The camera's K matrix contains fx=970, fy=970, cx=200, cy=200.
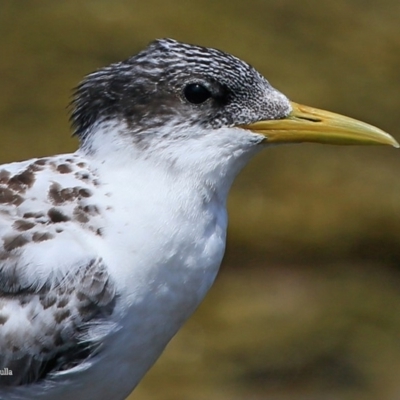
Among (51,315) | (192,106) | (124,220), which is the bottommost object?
(51,315)

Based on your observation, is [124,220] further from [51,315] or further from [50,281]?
[51,315]

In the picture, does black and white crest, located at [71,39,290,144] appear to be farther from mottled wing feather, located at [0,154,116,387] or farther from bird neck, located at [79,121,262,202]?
mottled wing feather, located at [0,154,116,387]

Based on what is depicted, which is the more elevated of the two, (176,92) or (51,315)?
(176,92)

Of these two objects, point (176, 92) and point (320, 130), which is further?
point (320, 130)

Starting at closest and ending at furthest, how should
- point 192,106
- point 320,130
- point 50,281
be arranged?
point 50,281 < point 192,106 < point 320,130

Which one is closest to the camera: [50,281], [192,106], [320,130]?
[50,281]

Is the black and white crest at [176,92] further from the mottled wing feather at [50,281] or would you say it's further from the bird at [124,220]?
the mottled wing feather at [50,281]

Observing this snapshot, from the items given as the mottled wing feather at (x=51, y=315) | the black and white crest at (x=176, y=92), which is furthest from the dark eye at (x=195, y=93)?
the mottled wing feather at (x=51, y=315)

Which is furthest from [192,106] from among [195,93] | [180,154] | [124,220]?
[124,220]

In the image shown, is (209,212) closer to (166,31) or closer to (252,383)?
(252,383)
